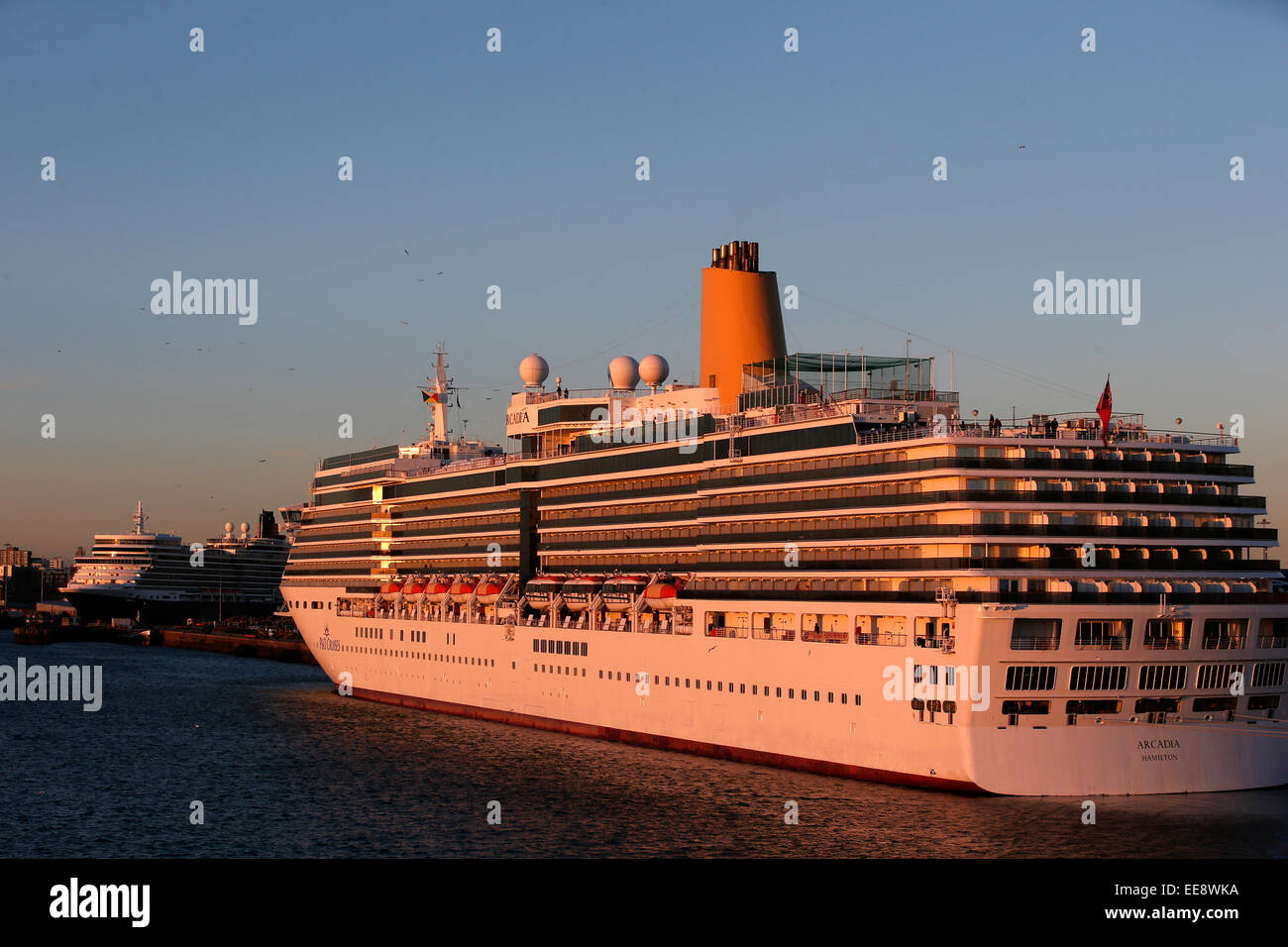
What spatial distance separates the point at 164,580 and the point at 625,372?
13076cm

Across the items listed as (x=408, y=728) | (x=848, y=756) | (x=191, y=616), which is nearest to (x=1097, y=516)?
(x=848, y=756)

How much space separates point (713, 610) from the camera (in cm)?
5434

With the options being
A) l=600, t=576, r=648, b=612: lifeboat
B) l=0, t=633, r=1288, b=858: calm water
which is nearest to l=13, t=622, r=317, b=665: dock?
l=0, t=633, r=1288, b=858: calm water

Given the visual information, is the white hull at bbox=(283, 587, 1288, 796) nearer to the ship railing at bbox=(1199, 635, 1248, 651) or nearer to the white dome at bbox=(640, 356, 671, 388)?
the ship railing at bbox=(1199, 635, 1248, 651)

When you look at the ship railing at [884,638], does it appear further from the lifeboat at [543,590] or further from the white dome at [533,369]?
the white dome at [533,369]

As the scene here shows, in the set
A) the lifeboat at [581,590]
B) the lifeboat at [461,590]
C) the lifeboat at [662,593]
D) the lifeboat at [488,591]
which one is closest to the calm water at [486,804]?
the lifeboat at [581,590]

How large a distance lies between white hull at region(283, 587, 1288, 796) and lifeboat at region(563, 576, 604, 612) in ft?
5.04

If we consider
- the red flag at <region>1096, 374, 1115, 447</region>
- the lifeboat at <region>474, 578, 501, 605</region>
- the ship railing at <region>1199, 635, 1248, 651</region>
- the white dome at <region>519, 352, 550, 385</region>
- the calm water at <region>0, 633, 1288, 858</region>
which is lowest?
the calm water at <region>0, 633, 1288, 858</region>

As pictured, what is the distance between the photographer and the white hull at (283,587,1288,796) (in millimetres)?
41594

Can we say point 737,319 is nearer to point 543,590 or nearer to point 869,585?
point 543,590

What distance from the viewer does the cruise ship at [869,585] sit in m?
41.9

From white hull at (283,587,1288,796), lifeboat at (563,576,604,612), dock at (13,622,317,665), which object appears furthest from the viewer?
dock at (13,622,317,665)

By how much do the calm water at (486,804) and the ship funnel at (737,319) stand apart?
19.1 meters
